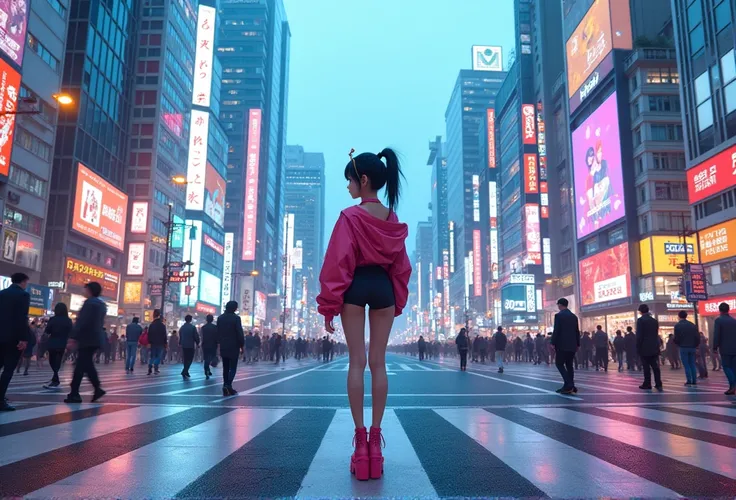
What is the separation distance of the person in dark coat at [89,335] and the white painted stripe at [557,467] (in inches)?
213

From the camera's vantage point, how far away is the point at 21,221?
32812mm

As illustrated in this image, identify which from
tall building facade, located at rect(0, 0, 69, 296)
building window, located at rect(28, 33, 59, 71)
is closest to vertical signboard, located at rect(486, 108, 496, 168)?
tall building facade, located at rect(0, 0, 69, 296)

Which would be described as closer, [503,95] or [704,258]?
[704,258]

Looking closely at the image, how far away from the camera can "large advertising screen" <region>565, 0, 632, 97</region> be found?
151ft

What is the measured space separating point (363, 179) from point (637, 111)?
47.1 m

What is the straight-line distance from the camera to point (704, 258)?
3441 cm

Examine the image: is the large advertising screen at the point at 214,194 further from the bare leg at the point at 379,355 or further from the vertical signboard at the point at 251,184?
the bare leg at the point at 379,355

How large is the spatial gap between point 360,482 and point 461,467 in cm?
75

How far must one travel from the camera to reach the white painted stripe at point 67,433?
12.0ft

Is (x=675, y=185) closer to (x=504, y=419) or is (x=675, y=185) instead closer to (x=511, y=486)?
(x=504, y=419)

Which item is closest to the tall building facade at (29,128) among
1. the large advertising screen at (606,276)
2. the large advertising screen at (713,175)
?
the large advertising screen at (713,175)

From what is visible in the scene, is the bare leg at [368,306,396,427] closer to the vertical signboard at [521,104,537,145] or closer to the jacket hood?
the jacket hood

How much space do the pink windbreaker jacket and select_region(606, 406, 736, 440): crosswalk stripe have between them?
128 inches

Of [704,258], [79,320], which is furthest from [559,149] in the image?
[79,320]
